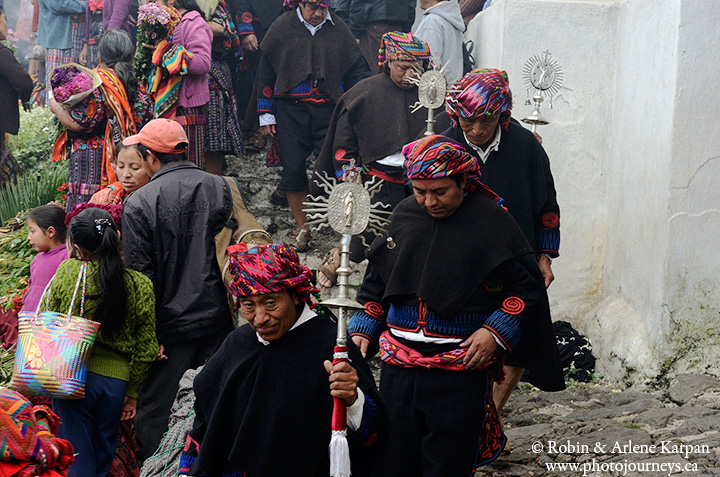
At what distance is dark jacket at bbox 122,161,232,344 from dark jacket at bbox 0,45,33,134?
14.8ft

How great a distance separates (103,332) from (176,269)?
24.3 inches

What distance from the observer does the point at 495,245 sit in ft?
13.1

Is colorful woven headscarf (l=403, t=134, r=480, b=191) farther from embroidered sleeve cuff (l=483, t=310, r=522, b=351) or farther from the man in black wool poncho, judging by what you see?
the man in black wool poncho

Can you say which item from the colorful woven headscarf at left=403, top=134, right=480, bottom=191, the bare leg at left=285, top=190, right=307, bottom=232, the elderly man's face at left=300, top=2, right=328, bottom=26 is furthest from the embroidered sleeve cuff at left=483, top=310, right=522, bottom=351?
the elderly man's face at left=300, top=2, right=328, bottom=26

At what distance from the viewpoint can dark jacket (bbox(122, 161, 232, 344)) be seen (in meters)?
4.98

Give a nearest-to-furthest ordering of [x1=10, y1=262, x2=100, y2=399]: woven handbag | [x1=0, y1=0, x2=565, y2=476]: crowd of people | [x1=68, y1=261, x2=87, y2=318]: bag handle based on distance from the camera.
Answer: [x1=0, y1=0, x2=565, y2=476]: crowd of people
[x1=10, y1=262, x2=100, y2=399]: woven handbag
[x1=68, y1=261, x2=87, y2=318]: bag handle

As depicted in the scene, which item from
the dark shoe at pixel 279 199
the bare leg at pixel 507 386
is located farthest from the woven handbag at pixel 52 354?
the dark shoe at pixel 279 199

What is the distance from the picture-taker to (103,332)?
15.1 ft

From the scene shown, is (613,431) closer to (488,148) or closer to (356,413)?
(488,148)

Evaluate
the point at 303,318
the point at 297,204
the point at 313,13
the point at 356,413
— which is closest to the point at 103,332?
the point at 303,318

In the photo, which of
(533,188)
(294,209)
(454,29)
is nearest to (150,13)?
(294,209)

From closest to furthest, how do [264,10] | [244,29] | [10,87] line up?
[10,87], [244,29], [264,10]

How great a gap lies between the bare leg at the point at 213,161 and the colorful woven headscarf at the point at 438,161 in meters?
4.96

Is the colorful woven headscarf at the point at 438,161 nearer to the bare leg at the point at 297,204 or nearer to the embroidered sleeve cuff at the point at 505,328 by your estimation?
the embroidered sleeve cuff at the point at 505,328
